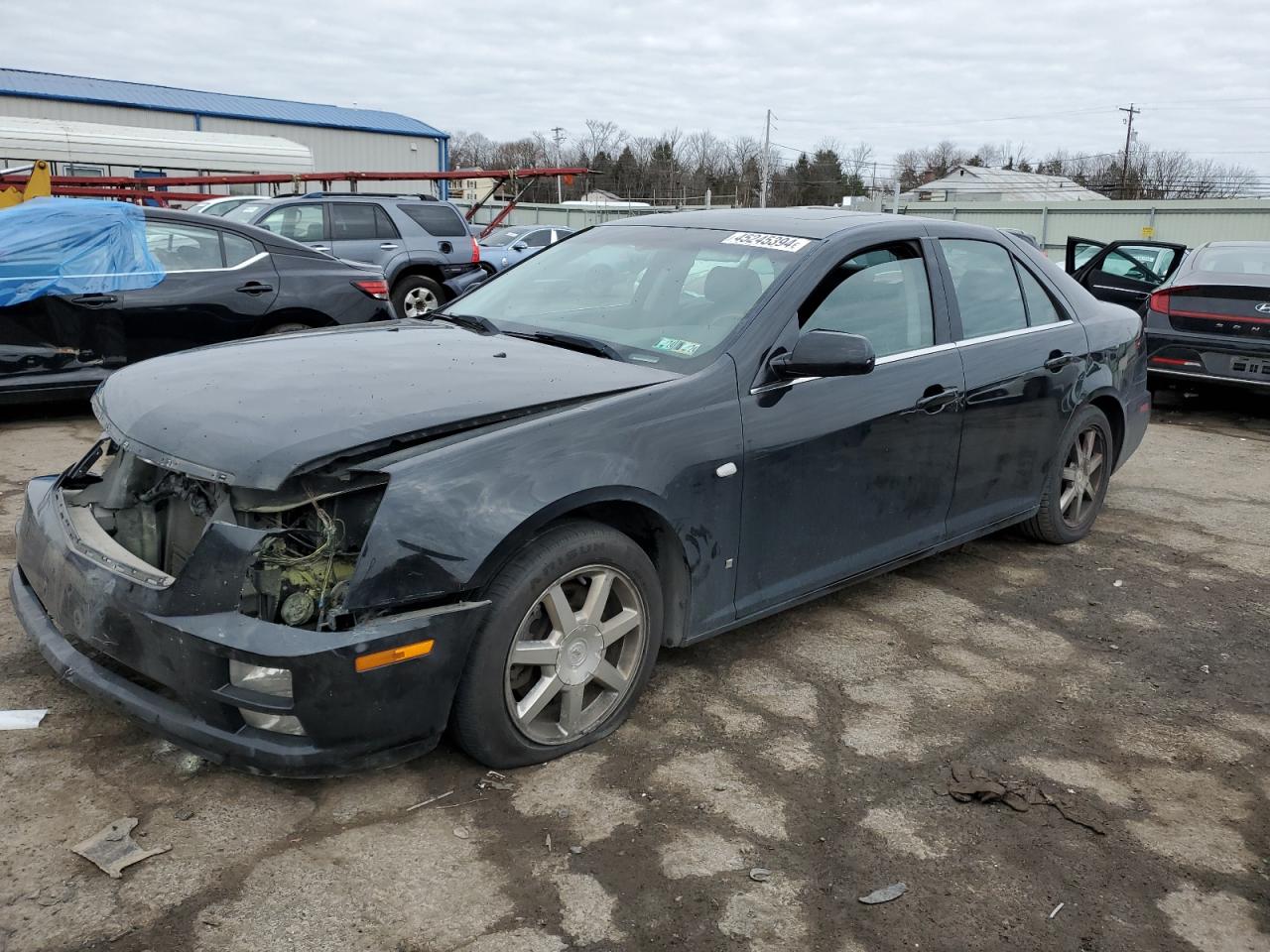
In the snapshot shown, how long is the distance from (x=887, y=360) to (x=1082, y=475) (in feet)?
6.33

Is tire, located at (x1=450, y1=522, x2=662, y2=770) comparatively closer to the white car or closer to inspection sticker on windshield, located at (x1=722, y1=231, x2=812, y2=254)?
inspection sticker on windshield, located at (x1=722, y1=231, x2=812, y2=254)

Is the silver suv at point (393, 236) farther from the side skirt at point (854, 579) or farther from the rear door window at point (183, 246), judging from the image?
the side skirt at point (854, 579)

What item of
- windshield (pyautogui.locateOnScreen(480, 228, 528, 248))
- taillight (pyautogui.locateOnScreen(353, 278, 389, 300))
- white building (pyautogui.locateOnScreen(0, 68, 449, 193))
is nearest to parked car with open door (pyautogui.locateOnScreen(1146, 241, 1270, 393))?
taillight (pyautogui.locateOnScreen(353, 278, 389, 300))

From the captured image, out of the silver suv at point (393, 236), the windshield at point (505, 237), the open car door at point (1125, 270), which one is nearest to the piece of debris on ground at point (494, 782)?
the open car door at point (1125, 270)

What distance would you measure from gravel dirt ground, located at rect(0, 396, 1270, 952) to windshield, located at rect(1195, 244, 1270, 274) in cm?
573

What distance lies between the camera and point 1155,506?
6266 millimetres

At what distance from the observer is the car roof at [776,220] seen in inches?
159

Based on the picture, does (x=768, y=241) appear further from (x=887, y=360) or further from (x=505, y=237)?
(x=505, y=237)

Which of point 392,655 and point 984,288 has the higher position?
point 984,288

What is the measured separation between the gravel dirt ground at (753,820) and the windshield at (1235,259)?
5725mm

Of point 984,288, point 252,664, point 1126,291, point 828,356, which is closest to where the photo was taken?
point 252,664

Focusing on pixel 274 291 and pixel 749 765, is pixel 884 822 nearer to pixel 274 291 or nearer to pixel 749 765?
pixel 749 765

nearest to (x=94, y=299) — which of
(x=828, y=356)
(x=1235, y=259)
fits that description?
(x=828, y=356)

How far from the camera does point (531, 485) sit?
2828 millimetres
